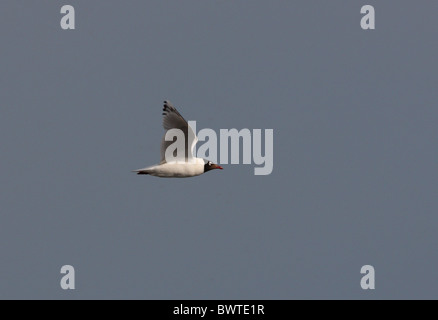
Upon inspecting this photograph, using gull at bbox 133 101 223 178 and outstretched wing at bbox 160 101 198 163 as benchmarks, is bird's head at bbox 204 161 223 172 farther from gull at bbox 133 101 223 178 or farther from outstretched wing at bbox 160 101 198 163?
outstretched wing at bbox 160 101 198 163

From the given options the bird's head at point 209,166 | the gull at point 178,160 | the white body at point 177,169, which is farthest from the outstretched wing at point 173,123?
the bird's head at point 209,166

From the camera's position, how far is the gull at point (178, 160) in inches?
1640

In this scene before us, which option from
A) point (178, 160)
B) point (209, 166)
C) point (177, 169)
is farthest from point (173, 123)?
point (209, 166)

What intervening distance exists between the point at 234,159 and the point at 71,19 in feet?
24.7

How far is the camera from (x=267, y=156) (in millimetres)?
44688

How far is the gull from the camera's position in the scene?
1640 inches

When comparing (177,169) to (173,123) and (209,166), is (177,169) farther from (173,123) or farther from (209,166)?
(173,123)

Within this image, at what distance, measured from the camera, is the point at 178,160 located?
42594 millimetres

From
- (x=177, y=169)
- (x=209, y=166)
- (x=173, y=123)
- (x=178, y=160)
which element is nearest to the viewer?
(x=173, y=123)

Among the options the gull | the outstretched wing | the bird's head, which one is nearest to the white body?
the gull

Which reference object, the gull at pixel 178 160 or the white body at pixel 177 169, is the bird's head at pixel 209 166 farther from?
the white body at pixel 177 169

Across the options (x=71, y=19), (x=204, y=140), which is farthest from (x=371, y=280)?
(x=71, y=19)
